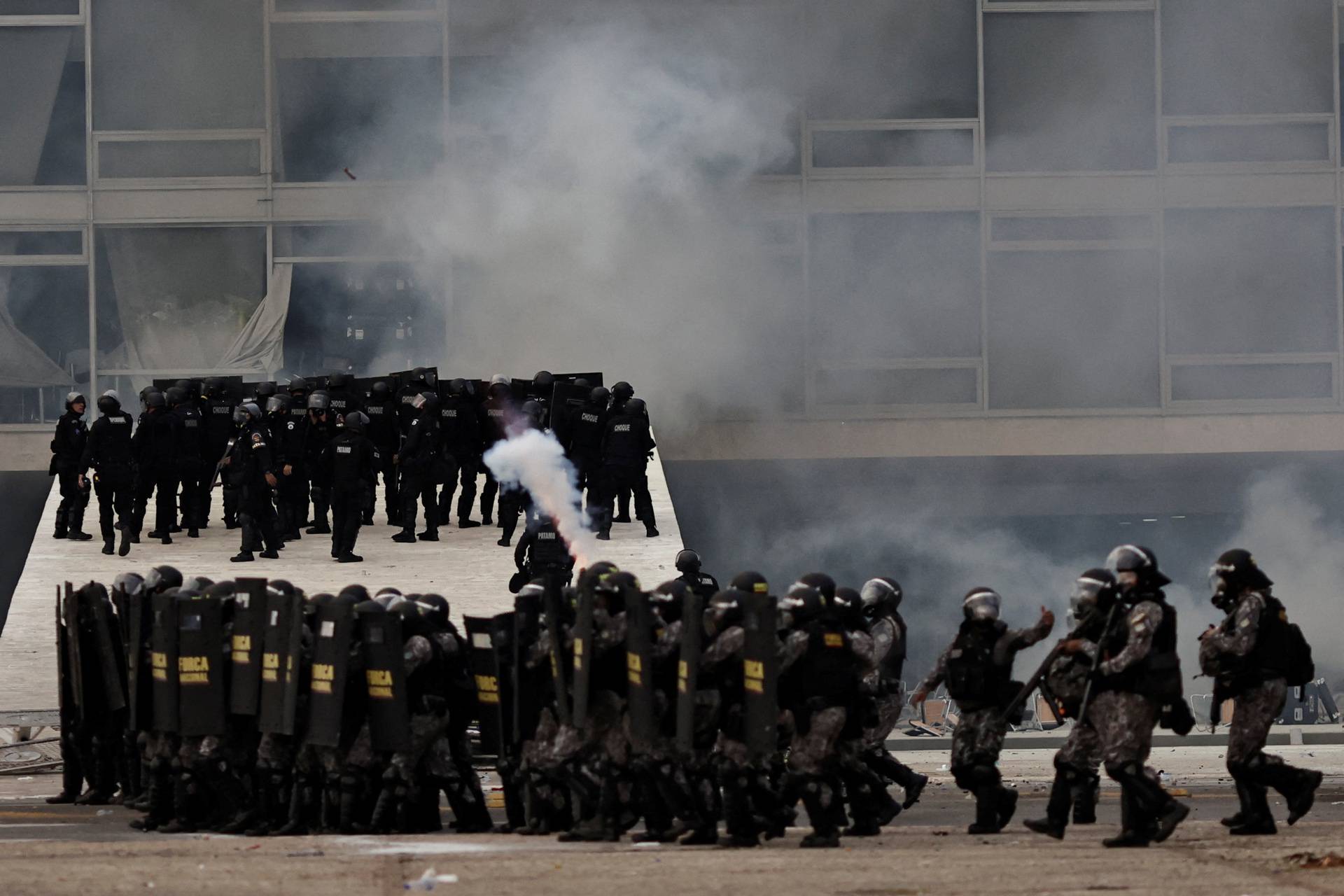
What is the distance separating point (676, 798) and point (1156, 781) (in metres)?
2.56

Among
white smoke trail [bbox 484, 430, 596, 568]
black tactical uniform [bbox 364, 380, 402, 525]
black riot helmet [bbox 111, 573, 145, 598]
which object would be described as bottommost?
black riot helmet [bbox 111, 573, 145, 598]

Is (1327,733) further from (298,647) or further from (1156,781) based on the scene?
(298,647)

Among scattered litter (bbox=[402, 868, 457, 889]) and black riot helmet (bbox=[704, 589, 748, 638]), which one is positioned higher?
black riot helmet (bbox=[704, 589, 748, 638])

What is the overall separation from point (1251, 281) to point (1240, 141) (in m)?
1.74

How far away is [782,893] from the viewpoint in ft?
30.3

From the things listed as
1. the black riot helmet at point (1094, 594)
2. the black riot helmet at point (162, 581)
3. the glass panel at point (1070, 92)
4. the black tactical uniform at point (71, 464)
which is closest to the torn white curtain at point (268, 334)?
the black tactical uniform at point (71, 464)

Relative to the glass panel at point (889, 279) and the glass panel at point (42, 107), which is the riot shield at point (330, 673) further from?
the glass panel at point (42, 107)

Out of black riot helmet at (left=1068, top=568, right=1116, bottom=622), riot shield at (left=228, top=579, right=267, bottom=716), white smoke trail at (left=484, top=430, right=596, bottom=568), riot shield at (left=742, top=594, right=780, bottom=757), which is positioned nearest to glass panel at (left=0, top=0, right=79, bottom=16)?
white smoke trail at (left=484, top=430, right=596, bottom=568)

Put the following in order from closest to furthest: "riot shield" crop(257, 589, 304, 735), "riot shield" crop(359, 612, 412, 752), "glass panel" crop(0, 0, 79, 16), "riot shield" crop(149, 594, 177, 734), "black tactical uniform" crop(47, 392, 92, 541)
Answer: "riot shield" crop(359, 612, 412, 752) → "riot shield" crop(257, 589, 304, 735) → "riot shield" crop(149, 594, 177, 734) → "black tactical uniform" crop(47, 392, 92, 541) → "glass panel" crop(0, 0, 79, 16)

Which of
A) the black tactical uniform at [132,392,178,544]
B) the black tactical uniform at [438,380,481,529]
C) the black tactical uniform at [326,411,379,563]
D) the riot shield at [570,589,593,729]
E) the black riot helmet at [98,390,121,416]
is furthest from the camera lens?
the black tactical uniform at [438,380,481,529]

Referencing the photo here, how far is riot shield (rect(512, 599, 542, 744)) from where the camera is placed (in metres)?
12.1

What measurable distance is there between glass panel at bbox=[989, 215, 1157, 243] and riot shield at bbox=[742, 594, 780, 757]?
15802mm

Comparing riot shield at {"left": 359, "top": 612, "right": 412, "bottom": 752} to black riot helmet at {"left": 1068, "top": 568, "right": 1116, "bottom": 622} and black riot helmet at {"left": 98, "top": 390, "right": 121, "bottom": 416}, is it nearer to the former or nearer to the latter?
black riot helmet at {"left": 1068, "top": 568, "right": 1116, "bottom": 622}

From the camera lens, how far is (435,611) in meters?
12.3
